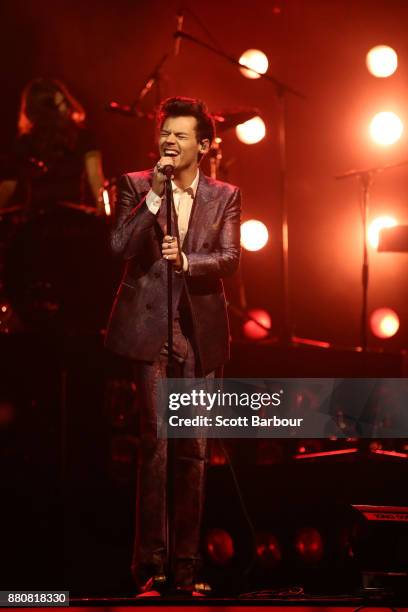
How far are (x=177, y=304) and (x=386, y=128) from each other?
337 centimetres

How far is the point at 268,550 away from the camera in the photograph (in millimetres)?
4352

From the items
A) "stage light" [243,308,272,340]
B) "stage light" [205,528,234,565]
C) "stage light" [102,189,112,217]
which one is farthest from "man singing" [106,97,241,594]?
"stage light" [243,308,272,340]

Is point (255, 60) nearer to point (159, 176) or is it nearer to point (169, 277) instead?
point (159, 176)

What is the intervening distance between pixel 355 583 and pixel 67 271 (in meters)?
2.41

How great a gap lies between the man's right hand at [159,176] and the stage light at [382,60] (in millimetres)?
3843

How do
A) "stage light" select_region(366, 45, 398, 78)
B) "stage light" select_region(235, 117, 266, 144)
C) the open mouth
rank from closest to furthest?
the open mouth
"stage light" select_region(366, 45, 398, 78)
"stage light" select_region(235, 117, 266, 144)

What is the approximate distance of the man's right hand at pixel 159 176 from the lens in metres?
3.06

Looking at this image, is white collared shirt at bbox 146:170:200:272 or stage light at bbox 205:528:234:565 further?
stage light at bbox 205:528:234:565

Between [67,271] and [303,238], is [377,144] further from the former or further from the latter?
[67,271]

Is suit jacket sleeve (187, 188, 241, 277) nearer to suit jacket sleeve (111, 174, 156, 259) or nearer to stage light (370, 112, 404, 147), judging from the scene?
suit jacket sleeve (111, 174, 156, 259)

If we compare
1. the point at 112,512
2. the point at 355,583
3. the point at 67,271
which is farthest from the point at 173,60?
the point at 355,583

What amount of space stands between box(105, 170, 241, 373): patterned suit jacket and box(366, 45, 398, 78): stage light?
11.2ft

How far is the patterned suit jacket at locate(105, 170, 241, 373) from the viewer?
131 inches

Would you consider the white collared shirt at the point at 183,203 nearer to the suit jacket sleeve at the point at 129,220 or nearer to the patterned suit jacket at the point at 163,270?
the patterned suit jacket at the point at 163,270
